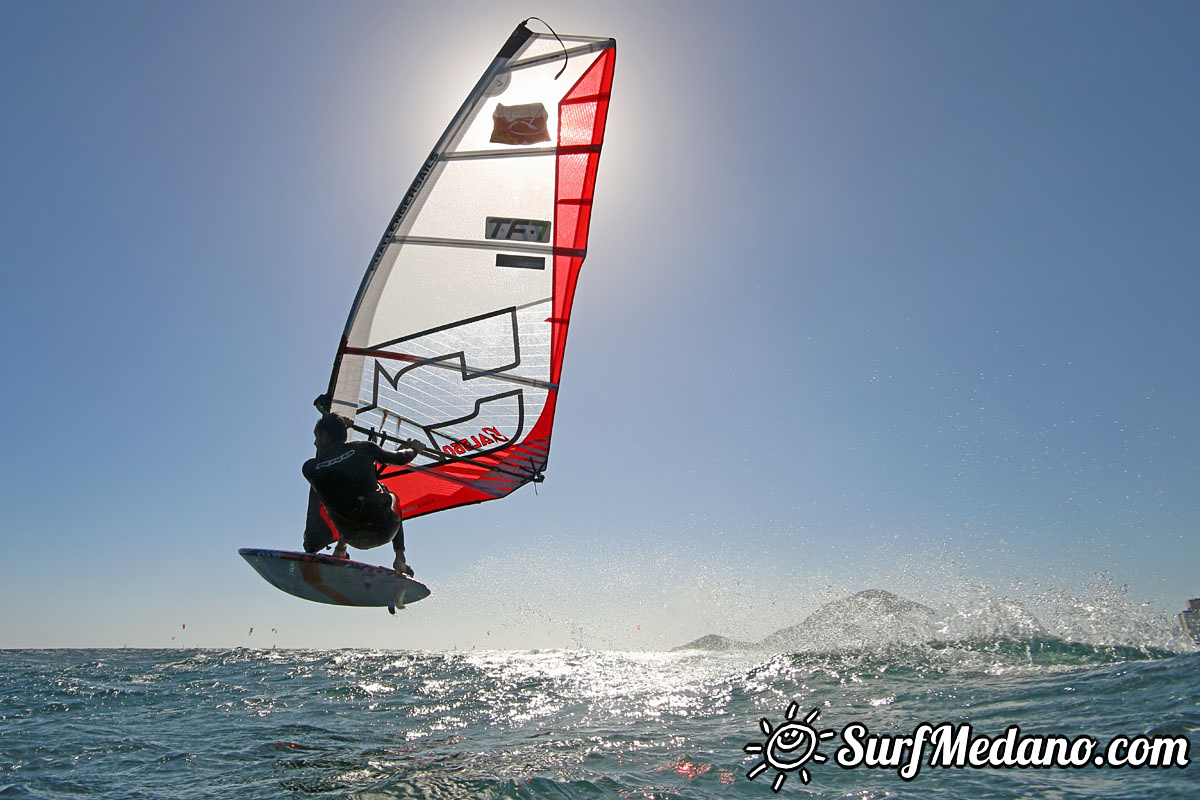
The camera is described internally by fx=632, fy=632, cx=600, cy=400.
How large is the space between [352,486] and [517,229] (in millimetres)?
3302

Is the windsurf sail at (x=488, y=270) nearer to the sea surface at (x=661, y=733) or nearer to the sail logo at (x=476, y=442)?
the sail logo at (x=476, y=442)

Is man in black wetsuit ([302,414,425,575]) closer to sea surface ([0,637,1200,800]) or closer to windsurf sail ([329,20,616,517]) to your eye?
windsurf sail ([329,20,616,517])

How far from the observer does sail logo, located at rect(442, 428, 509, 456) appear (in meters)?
7.56

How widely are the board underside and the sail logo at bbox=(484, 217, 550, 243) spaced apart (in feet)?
12.6

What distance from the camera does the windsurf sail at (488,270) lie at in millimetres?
6914

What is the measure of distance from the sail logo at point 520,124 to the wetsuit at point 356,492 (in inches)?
142

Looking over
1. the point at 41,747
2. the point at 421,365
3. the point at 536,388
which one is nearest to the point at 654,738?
the point at 536,388

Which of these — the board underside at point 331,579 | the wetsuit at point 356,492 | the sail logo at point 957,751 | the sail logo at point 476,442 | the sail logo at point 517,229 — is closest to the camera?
the sail logo at point 957,751

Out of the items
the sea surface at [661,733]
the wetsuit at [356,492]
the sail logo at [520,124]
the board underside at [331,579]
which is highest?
the sail logo at [520,124]

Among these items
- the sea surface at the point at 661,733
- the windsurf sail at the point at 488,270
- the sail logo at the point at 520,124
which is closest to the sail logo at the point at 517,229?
the windsurf sail at the point at 488,270

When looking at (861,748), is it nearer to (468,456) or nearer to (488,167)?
(468,456)

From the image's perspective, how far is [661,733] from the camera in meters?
7.36

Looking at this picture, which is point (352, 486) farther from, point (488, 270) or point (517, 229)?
point (517, 229)

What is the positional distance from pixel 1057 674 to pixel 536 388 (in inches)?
315
